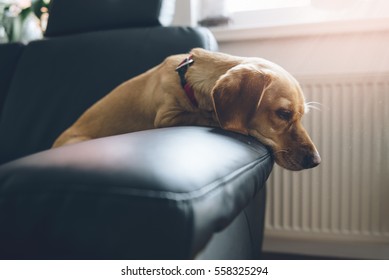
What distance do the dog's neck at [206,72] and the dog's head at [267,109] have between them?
8cm

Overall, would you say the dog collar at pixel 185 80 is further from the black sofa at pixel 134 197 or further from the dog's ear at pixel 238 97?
the black sofa at pixel 134 197

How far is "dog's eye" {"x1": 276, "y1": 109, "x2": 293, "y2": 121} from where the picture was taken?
3.50 ft

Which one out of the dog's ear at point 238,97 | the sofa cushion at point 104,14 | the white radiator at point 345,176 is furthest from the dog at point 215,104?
the white radiator at point 345,176

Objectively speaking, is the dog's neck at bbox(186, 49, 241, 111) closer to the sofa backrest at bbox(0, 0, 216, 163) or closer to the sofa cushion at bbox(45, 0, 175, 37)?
the sofa backrest at bbox(0, 0, 216, 163)

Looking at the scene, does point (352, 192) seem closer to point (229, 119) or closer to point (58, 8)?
point (229, 119)

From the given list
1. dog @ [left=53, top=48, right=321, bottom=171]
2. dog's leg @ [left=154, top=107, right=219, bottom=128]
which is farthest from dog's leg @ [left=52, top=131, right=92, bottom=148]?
dog's leg @ [left=154, top=107, right=219, bottom=128]

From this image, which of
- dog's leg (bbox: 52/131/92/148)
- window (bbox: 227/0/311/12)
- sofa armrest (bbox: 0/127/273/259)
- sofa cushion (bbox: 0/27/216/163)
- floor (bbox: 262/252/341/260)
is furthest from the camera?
window (bbox: 227/0/311/12)

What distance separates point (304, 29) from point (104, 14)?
33.0 inches

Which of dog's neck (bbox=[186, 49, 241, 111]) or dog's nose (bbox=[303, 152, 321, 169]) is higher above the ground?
dog's neck (bbox=[186, 49, 241, 111])

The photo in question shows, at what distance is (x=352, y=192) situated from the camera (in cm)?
150

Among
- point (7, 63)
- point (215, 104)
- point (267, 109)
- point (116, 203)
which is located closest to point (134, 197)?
point (116, 203)

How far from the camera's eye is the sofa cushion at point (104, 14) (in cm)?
148
